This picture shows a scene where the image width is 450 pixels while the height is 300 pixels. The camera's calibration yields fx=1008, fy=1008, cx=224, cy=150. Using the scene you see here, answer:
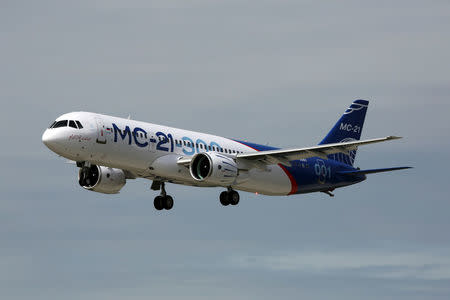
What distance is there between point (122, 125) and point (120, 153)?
5.71 feet

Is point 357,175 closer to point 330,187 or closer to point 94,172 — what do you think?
point 330,187

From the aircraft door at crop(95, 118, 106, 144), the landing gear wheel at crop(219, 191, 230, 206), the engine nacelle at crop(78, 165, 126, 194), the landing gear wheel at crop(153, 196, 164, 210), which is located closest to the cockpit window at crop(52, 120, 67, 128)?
the aircraft door at crop(95, 118, 106, 144)

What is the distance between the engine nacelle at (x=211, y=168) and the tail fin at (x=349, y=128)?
501 inches

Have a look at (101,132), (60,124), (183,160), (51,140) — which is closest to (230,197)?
(183,160)

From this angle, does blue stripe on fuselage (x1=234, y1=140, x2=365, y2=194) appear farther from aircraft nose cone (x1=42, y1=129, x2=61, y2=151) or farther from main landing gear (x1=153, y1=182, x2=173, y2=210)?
Result: aircraft nose cone (x1=42, y1=129, x2=61, y2=151)

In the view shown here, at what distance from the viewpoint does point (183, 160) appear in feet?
196

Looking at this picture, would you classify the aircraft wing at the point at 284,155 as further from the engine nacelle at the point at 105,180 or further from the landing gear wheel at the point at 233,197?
the engine nacelle at the point at 105,180

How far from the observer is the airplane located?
184 ft

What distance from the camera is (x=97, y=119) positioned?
56750 millimetres

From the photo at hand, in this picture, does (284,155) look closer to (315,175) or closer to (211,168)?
(211,168)

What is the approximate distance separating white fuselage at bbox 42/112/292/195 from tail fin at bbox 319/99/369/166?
8927 millimetres

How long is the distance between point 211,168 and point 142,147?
4.26 metres

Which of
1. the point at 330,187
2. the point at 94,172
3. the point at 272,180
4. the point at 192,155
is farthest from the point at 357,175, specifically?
the point at 94,172

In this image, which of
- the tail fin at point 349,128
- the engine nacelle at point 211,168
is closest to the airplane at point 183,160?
the engine nacelle at point 211,168
